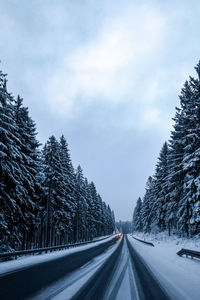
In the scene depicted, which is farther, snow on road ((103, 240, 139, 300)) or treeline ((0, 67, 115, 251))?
treeline ((0, 67, 115, 251))

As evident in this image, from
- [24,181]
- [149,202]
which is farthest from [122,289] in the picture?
[149,202]

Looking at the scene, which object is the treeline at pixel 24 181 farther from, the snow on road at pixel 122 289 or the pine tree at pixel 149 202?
the pine tree at pixel 149 202

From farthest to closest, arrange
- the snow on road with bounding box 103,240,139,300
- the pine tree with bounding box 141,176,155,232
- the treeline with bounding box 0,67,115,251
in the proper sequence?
the pine tree with bounding box 141,176,155,232, the treeline with bounding box 0,67,115,251, the snow on road with bounding box 103,240,139,300

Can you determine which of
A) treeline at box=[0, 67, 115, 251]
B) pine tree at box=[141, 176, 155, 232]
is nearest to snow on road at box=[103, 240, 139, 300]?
treeline at box=[0, 67, 115, 251]

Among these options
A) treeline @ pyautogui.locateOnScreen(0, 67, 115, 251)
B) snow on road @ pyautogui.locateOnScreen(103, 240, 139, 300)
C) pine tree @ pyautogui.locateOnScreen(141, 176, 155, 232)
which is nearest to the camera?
snow on road @ pyautogui.locateOnScreen(103, 240, 139, 300)

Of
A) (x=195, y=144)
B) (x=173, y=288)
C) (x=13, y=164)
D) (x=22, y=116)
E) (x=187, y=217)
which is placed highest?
(x=22, y=116)

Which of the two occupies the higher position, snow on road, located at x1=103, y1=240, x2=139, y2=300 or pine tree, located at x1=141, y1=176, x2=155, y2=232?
pine tree, located at x1=141, y1=176, x2=155, y2=232

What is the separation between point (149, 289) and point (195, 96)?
58.3 feet

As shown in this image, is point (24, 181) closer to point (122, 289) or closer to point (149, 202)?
point (122, 289)

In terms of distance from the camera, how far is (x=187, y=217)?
20.1 meters

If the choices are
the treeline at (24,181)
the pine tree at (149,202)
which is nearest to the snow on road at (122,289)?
the treeline at (24,181)

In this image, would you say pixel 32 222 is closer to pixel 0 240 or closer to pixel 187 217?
pixel 0 240

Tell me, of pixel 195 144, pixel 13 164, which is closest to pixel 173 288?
pixel 13 164

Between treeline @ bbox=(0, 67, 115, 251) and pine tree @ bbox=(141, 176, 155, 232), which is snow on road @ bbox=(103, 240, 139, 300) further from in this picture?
pine tree @ bbox=(141, 176, 155, 232)
